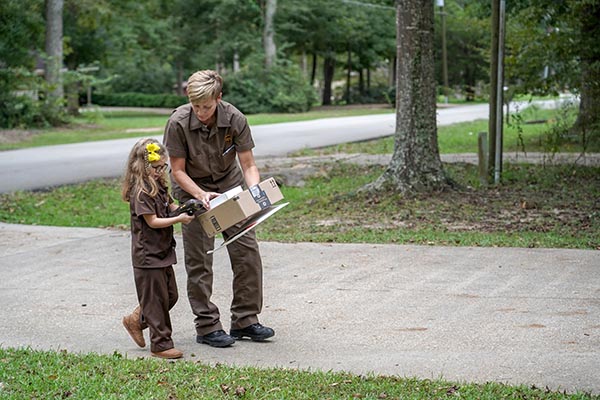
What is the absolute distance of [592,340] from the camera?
244 inches

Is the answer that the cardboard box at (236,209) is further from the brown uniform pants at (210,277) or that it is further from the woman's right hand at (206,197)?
the brown uniform pants at (210,277)

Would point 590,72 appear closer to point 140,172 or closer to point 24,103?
point 140,172

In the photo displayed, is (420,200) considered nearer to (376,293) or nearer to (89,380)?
(376,293)

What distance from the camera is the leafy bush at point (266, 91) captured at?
159 feet

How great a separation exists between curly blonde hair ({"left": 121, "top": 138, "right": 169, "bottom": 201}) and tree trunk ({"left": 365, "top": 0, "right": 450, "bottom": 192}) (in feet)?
24.1

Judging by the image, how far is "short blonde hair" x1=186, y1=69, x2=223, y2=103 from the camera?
598 cm

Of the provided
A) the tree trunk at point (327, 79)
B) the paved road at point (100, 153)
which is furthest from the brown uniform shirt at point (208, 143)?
the tree trunk at point (327, 79)

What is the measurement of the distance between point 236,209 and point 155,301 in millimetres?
782

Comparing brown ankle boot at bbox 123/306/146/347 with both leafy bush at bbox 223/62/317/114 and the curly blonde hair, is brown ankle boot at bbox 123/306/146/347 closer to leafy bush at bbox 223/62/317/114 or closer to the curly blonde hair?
the curly blonde hair

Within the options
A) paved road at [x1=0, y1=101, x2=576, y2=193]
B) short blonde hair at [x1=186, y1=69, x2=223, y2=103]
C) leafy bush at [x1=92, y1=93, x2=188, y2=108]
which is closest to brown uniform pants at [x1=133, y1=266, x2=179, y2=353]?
short blonde hair at [x1=186, y1=69, x2=223, y2=103]

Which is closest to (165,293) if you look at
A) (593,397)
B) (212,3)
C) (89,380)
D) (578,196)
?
(89,380)

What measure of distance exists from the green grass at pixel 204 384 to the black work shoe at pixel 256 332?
720 millimetres

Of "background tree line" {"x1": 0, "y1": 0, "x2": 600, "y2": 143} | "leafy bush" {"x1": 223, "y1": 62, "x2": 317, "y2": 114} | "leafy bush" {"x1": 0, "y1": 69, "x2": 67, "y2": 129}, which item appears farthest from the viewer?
"leafy bush" {"x1": 223, "y1": 62, "x2": 317, "y2": 114}

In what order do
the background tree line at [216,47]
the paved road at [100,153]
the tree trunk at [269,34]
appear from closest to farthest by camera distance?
1. the paved road at [100,153]
2. the background tree line at [216,47]
3. the tree trunk at [269,34]
